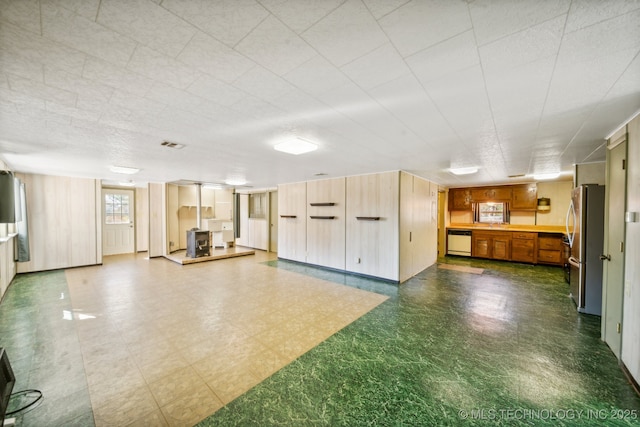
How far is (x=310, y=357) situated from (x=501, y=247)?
289 inches

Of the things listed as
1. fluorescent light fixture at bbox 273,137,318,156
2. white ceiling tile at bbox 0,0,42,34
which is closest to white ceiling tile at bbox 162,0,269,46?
white ceiling tile at bbox 0,0,42,34

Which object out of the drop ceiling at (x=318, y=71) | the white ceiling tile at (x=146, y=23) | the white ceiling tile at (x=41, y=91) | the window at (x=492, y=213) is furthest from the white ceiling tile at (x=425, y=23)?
the window at (x=492, y=213)

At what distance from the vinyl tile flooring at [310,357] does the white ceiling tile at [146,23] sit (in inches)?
96.5

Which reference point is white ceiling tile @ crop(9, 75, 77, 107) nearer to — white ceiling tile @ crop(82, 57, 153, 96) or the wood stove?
white ceiling tile @ crop(82, 57, 153, 96)

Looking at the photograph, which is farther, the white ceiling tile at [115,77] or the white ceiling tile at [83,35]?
the white ceiling tile at [115,77]

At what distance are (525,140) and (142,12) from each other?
3.93m

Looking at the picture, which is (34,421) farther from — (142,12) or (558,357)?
(558,357)

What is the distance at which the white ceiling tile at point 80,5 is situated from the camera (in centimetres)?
104

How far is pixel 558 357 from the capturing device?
2.52 m

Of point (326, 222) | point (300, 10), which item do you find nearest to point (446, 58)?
point (300, 10)

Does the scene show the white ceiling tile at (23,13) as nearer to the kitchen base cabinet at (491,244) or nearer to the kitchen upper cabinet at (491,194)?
the kitchen base cabinet at (491,244)

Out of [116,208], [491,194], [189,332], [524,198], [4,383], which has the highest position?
[491,194]

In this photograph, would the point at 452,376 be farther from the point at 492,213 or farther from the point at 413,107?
the point at 492,213

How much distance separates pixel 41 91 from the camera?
1821 millimetres
